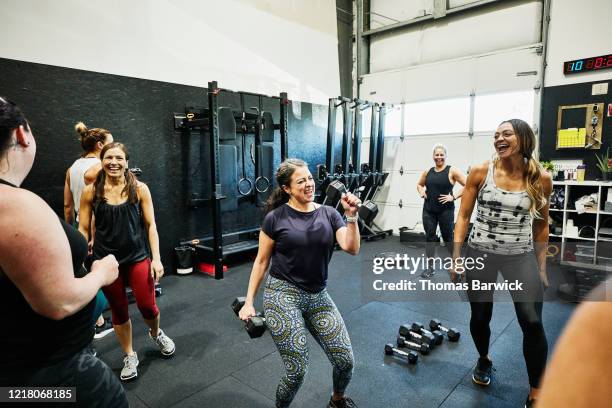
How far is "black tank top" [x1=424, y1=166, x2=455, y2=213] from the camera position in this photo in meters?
4.63

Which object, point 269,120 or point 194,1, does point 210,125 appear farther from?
point 194,1

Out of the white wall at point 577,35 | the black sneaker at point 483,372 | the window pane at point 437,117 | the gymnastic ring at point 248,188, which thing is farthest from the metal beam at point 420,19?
the black sneaker at point 483,372

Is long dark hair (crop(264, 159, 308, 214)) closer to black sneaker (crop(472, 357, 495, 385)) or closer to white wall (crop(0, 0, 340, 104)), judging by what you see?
black sneaker (crop(472, 357, 495, 385))

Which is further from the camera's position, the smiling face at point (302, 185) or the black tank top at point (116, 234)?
the black tank top at point (116, 234)

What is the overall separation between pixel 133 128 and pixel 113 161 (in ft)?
7.44

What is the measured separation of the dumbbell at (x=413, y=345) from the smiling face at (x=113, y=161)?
8.23 ft

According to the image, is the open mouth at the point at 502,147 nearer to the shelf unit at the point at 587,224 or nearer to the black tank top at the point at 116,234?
the black tank top at the point at 116,234

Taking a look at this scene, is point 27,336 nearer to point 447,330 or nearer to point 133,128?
point 447,330

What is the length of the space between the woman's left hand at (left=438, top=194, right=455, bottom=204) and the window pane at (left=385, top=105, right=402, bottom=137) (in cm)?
298

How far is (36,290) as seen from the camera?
3.14ft

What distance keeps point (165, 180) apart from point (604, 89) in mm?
6097

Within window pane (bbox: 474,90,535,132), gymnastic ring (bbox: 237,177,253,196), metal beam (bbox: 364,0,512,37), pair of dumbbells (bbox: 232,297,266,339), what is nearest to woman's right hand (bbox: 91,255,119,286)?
pair of dumbbells (bbox: 232,297,266,339)

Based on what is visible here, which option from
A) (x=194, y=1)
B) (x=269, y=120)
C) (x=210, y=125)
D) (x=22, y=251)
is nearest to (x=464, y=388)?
(x=22, y=251)

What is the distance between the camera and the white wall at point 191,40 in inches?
151
